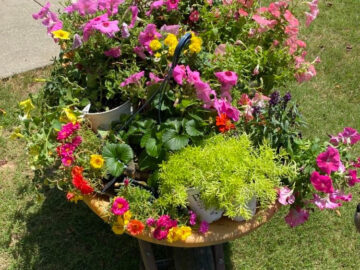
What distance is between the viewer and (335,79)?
3.82 meters

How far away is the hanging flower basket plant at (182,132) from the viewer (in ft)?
5.65

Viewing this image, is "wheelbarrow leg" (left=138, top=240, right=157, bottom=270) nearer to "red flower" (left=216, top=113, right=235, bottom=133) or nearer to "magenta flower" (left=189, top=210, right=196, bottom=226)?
"magenta flower" (left=189, top=210, right=196, bottom=226)

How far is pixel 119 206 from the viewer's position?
1.71 meters

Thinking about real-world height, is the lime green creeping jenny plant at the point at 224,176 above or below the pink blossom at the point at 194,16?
below

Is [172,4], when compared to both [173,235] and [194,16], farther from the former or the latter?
[173,235]

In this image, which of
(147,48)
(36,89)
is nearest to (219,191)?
(147,48)

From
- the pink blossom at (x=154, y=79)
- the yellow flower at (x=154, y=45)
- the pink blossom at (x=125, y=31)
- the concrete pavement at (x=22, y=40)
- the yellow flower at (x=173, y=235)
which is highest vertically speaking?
the pink blossom at (x=125, y=31)

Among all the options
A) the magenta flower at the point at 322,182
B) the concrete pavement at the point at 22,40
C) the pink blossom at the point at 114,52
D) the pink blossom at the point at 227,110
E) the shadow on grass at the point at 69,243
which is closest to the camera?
the magenta flower at the point at 322,182

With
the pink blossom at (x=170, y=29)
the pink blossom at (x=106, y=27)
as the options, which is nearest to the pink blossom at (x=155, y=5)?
the pink blossom at (x=170, y=29)

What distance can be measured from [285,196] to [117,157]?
2.43ft

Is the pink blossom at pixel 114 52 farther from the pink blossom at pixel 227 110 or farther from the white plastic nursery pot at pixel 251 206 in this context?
the white plastic nursery pot at pixel 251 206

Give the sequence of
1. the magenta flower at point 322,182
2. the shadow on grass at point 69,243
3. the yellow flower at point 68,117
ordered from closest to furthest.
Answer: the magenta flower at point 322,182 → the yellow flower at point 68,117 → the shadow on grass at point 69,243

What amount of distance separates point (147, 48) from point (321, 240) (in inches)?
65.4

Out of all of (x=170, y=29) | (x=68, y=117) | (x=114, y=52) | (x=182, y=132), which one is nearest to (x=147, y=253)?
(x=182, y=132)
